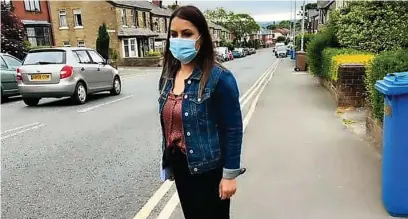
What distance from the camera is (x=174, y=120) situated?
7.27 ft

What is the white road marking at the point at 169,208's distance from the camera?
370 cm

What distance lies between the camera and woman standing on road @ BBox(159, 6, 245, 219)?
213 centimetres

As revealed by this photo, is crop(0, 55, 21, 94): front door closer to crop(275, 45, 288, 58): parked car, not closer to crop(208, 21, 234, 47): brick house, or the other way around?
crop(275, 45, 288, 58): parked car

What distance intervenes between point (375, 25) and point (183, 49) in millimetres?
12132

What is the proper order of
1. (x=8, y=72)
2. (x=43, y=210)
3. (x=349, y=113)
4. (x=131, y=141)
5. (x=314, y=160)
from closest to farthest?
(x=43, y=210) → (x=314, y=160) → (x=131, y=141) → (x=349, y=113) → (x=8, y=72)

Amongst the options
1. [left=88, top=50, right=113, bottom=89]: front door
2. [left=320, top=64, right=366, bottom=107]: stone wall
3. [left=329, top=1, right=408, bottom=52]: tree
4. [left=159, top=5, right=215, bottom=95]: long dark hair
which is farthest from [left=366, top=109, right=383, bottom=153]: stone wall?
[left=88, top=50, right=113, bottom=89]: front door

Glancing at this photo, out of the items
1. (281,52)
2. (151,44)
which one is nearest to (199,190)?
(151,44)

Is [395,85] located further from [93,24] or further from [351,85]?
[93,24]

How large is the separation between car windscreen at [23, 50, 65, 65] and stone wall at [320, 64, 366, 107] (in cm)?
735

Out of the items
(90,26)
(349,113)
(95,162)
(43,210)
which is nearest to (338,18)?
(349,113)

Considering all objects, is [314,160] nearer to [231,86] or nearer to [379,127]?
[379,127]

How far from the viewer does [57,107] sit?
10852 mm

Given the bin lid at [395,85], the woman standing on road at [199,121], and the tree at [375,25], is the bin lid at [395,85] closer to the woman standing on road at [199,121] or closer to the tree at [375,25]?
the woman standing on road at [199,121]

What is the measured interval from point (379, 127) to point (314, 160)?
3.74 feet
